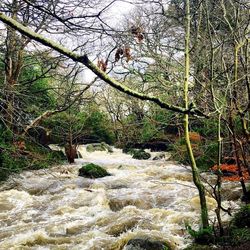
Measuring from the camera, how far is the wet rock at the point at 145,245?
5700 mm

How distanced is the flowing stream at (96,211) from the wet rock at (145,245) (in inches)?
19.4

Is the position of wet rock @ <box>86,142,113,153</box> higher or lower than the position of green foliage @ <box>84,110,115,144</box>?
lower

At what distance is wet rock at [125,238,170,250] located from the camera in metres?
5.70

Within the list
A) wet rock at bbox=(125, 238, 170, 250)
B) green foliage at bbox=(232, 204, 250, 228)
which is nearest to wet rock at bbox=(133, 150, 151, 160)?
green foliage at bbox=(232, 204, 250, 228)

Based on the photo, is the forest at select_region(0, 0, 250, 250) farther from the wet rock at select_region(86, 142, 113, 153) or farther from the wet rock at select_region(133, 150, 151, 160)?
the wet rock at select_region(86, 142, 113, 153)

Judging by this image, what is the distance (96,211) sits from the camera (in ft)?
28.0

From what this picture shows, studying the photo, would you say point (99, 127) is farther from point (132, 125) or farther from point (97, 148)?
point (132, 125)

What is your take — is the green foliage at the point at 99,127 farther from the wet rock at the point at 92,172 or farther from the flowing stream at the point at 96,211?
the flowing stream at the point at 96,211

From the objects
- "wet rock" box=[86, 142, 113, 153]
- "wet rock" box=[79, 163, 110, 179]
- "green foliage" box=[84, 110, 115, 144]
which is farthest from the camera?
"green foliage" box=[84, 110, 115, 144]

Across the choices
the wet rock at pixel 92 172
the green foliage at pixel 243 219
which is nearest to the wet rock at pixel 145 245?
the green foliage at pixel 243 219

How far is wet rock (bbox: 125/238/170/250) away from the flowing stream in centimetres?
49

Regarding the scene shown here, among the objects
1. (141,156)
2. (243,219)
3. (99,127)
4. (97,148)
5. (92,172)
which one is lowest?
(243,219)

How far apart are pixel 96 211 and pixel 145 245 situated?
299 centimetres

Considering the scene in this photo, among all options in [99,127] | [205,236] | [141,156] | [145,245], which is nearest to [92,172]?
[141,156]
